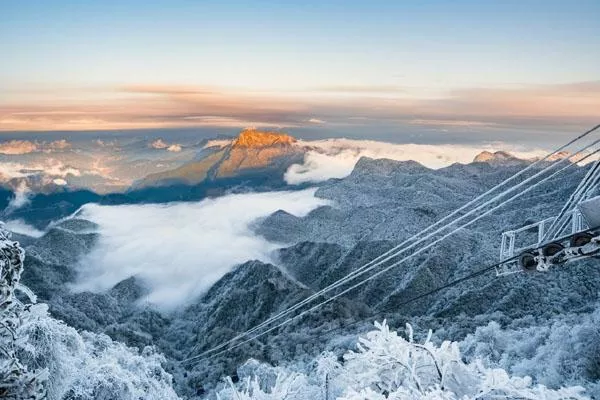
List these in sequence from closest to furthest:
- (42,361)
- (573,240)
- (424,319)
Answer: (42,361), (573,240), (424,319)

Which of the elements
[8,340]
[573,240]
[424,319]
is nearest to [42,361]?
[8,340]

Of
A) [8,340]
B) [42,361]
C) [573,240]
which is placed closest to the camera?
[8,340]

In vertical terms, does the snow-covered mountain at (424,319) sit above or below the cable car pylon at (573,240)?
below

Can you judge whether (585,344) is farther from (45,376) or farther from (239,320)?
(239,320)

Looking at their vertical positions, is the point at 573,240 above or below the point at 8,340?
above

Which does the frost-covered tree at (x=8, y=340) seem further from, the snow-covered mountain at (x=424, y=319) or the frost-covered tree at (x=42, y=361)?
the snow-covered mountain at (x=424, y=319)

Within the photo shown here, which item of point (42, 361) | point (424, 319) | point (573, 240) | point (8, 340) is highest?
point (573, 240)

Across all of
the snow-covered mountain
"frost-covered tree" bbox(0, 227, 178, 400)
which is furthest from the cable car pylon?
"frost-covered tree" bbox(0, 227, 178, 400)

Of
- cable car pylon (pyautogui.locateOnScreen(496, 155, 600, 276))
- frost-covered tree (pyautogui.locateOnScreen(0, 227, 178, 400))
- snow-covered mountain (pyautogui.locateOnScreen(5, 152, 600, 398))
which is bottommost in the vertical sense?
snow-covered mountain (pyautogui.locateOnScreen(5, 152, 600, 398))

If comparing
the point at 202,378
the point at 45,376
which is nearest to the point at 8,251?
the point at 45,376

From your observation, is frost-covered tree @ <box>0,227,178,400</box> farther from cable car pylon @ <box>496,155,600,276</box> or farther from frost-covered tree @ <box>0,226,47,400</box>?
cable car pylon @ <box>496,155,600,276</box>

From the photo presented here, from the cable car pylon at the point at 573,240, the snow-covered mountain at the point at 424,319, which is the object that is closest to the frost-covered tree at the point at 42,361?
the snow-covered mountain at the point at 424,319

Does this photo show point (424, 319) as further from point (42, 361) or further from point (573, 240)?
point (42, 361)
